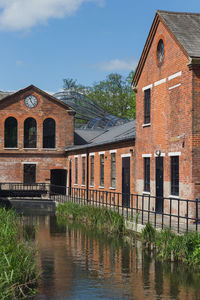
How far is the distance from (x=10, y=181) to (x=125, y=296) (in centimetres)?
2791

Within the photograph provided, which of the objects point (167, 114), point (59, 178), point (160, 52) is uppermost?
point (160, 52)

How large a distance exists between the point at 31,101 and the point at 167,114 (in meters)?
19.1

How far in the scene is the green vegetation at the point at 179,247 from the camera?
1116 cm

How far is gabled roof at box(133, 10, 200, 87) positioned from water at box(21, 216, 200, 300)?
7.16 m

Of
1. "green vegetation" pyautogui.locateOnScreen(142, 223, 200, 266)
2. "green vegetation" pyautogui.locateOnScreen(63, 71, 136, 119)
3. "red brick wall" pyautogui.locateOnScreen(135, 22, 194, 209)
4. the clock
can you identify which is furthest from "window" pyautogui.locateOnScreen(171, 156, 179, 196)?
"green vegetation" pyautogui.locateOnScreen(63, 71, 136, 119)

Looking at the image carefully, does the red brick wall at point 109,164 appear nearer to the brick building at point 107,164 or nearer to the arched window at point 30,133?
the brick building at point 107,164

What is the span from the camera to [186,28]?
18.8 metres

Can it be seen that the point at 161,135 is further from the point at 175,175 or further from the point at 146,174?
the point at 146,174

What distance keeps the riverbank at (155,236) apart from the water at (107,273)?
32cm

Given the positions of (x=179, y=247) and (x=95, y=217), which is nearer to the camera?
(x=179, y=247)

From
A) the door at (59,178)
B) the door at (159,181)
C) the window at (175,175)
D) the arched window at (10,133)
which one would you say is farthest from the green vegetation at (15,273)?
the door at (59,178)

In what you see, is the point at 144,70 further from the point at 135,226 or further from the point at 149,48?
the point at 135,226

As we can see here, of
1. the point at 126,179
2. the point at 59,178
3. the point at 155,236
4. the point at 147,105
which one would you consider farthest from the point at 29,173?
the point at 155,236

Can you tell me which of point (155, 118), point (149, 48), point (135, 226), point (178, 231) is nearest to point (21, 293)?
point (178, 231)
